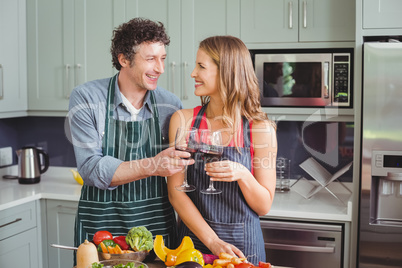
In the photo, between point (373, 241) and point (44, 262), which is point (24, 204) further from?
point (373, 241)

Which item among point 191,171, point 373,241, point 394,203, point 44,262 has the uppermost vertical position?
point 191,171

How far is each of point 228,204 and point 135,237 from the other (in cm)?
52

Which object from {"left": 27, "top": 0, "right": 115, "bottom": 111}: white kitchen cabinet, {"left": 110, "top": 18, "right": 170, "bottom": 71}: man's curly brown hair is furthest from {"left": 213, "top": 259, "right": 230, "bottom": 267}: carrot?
{"left": 27, "top": 0, "right": 115, "bottom": 111}: white kitchen cabinet

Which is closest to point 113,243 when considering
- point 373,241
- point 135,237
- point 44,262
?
point 135,237

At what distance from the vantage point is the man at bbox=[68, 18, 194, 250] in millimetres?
1951

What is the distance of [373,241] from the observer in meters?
2.53

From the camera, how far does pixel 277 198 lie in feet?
9.48

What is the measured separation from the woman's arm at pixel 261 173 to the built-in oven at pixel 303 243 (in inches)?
31.5

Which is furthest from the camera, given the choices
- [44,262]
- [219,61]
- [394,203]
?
[44,262]

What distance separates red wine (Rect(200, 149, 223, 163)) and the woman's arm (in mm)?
72

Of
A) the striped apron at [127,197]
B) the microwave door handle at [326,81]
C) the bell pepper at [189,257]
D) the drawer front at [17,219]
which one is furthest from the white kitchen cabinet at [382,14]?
the drawer front at [17,219]

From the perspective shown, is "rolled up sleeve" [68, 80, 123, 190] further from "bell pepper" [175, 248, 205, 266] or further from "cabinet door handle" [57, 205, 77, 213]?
"cabinet door handle" [57, 205, 77, 213]

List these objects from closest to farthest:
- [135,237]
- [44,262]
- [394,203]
→ [135,237] < [394,203] < [44,262]

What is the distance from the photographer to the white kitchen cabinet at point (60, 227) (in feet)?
9.80
